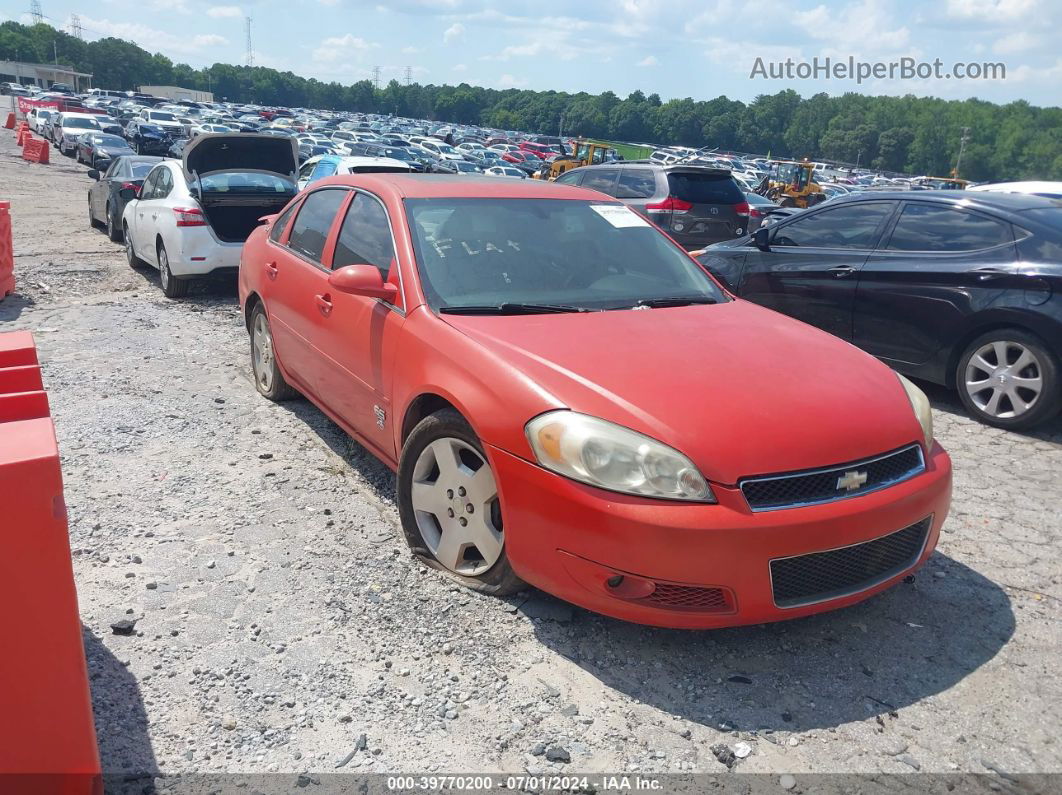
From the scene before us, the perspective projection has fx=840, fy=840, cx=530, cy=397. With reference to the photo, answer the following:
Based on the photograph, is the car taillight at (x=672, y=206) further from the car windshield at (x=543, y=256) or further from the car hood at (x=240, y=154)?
the car windshield at (x=543, y=256)

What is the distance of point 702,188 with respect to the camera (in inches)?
466

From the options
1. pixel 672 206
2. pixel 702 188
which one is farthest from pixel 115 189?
pixel 702 188

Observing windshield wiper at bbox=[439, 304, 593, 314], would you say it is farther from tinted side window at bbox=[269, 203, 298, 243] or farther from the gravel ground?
tinted side window at bbox=[269, 203, 298, 243]

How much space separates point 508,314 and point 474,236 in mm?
581

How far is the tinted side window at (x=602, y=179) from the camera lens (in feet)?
41.6

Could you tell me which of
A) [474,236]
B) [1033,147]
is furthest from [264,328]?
[1033,147]

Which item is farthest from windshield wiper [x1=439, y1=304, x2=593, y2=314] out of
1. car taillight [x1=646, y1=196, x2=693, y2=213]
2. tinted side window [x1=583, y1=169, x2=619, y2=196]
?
tinted side window [x1=583, y1=169, x2=619, y2=196]

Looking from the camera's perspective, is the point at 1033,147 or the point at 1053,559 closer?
the point at 1053,559

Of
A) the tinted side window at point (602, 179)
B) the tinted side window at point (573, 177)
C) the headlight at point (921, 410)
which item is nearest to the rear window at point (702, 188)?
the tinted side window at point (602, 179)

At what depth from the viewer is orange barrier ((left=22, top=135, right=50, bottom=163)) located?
30.8m

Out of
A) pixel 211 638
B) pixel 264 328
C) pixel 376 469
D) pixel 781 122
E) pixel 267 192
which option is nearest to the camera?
pixel 211 638

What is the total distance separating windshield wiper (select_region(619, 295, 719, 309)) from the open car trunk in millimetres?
6253

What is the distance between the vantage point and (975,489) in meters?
4.75

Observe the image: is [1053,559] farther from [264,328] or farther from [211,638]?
[264,328]
